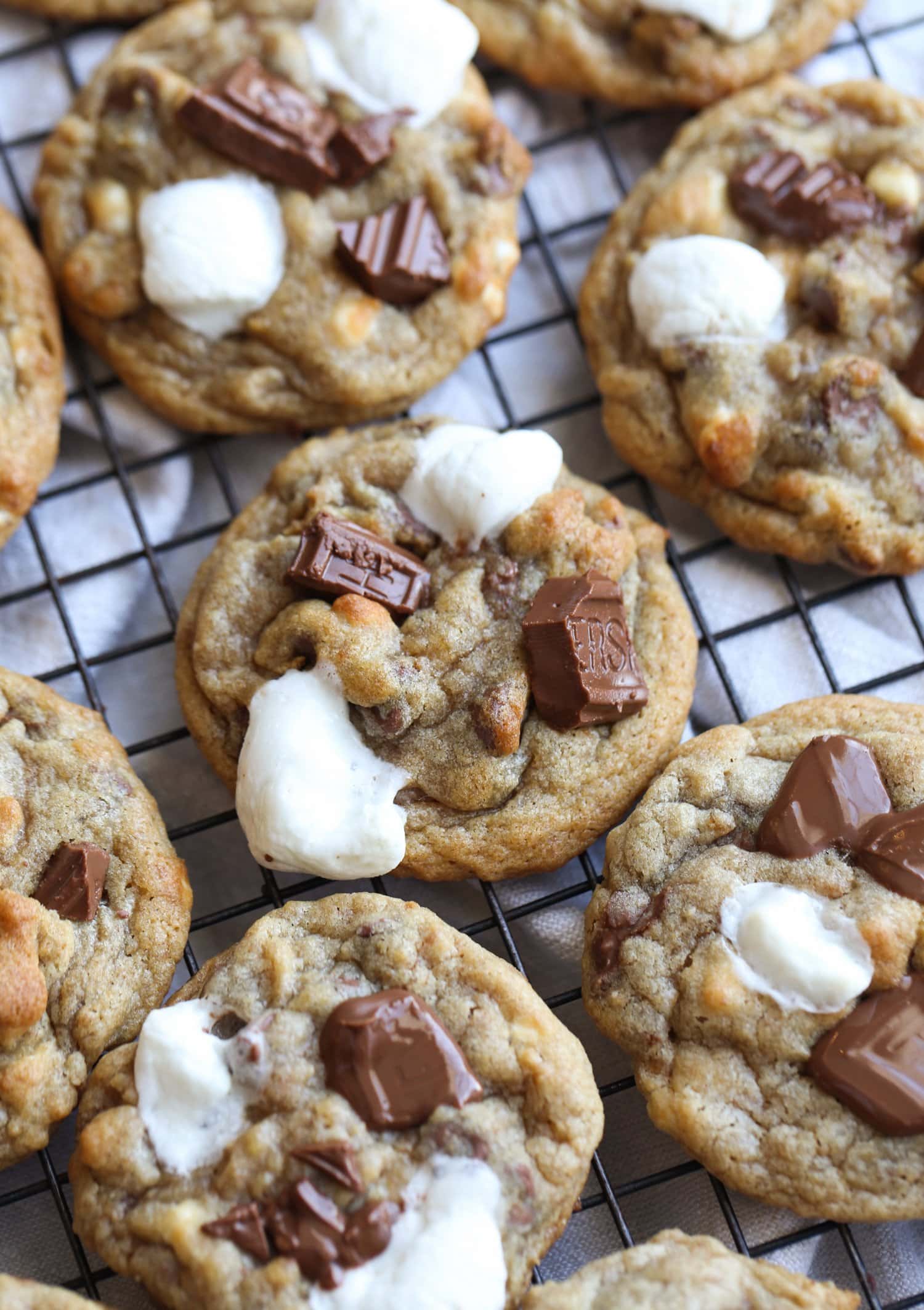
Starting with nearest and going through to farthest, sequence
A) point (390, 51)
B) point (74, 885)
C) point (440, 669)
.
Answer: point (74, 885)
point (440, 669)
point (390, 51)

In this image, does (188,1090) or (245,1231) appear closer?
(245,1231)

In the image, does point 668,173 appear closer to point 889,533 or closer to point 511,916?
point 889,533

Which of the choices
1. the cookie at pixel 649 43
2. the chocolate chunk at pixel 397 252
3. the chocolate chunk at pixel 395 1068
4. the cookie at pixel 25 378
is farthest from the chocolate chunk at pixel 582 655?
the cookie at pixel 649 43

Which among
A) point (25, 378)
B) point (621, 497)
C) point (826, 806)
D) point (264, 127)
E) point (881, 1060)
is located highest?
point (264, 127)

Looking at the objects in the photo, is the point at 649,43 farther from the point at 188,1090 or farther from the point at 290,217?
the point at 188,1090

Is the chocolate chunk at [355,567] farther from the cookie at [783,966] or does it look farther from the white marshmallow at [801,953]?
the white marshmallow at [801,953]

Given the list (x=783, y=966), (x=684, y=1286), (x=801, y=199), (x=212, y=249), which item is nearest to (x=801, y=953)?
(x=783, y=966)

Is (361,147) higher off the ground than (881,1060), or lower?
higher
